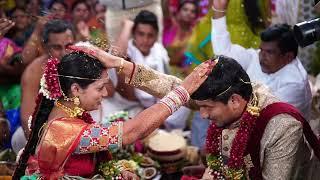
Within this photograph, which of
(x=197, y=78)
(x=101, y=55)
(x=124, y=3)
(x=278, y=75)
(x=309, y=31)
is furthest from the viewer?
(x=124, y=3)

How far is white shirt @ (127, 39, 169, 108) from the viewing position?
597cm

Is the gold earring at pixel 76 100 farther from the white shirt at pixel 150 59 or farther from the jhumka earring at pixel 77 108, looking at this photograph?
the white shirt at pixel 150 59

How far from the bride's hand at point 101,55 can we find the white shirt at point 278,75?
146 centimetres

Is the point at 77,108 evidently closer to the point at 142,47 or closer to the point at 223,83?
the point at 223,83

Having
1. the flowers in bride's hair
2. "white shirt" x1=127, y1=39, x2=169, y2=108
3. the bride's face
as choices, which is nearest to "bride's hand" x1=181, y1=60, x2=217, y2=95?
the bride's face

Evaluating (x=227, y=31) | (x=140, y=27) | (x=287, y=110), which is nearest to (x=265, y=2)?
(x=227, y=31)

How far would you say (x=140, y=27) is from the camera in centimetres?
625

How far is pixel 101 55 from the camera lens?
3.66 metres

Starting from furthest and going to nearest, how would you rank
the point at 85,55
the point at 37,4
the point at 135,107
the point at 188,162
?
the point at 37,4 → the point at 135,107 → the point at 188,162 → the point at 85,55

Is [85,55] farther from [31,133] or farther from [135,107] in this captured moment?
[135,107]

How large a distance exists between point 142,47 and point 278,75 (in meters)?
1.83

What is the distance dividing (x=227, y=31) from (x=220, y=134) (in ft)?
5.84

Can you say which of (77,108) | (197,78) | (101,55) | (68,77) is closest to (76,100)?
(77,108)

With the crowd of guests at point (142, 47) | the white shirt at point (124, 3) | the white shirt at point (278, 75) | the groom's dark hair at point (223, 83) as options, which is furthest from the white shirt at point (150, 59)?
the groom's dark hair at point (223, 83)
